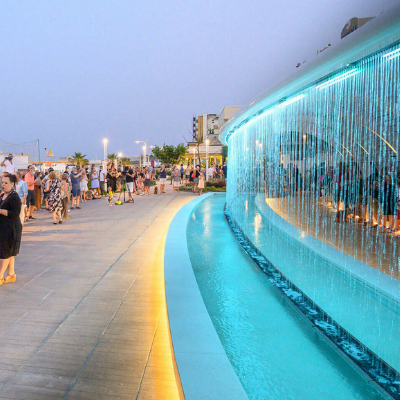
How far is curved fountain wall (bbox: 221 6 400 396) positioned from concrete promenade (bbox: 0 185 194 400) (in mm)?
2215

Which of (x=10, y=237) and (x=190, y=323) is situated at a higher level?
(x=10, y=237)

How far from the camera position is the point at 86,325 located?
3.90 metres

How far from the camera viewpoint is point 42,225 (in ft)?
34.1

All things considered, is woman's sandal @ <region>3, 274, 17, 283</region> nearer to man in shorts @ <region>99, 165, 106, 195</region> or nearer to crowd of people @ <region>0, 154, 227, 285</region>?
crowd of people @ <region>0, 154, 227, 285</region>

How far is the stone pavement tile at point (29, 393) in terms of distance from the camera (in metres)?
2.67

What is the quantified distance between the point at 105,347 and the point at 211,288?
231 centimetres

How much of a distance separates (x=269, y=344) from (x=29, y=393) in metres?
2.27

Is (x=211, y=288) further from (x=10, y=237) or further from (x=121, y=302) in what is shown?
(x=10, y=237)

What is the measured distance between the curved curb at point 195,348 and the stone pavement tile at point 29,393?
0.93m

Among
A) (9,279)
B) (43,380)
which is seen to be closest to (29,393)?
(43,380)

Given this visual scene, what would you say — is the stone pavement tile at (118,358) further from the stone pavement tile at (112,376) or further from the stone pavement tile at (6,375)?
the stone pavement tile at (6,375)

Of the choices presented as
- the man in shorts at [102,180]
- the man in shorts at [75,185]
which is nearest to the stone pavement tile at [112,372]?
the man in shorts at [75,185]

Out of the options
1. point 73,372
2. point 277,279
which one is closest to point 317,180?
point 277,279

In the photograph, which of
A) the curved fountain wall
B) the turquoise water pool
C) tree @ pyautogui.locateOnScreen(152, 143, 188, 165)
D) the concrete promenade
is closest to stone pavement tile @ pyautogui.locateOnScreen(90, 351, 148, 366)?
the concrete promenade
